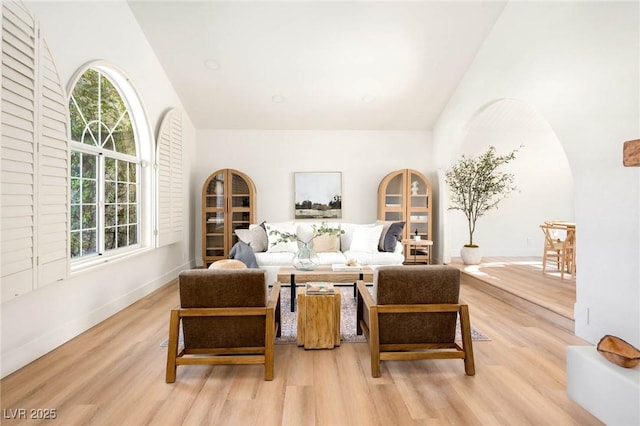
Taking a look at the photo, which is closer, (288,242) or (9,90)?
(9,90)

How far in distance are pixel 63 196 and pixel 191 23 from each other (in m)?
2.57

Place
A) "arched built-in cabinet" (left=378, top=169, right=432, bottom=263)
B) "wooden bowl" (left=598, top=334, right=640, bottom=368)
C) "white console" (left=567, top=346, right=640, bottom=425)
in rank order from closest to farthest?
"white console" (left=567, top=346, right=640, bottom=425) < "wooden bowl" (left=598, top=334, right=640, bottom=368) < "arched built-in cabinet" (left=378, top=169, right=432, bottom=263)

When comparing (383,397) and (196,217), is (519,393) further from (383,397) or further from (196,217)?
(196,217)

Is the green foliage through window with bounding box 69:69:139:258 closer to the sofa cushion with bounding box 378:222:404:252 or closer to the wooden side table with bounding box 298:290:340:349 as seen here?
the wooden side table with bounding box 298:290:340:349

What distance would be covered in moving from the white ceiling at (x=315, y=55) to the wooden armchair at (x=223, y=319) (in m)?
3.29

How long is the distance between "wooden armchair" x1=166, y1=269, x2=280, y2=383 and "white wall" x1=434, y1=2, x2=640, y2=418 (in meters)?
2.55

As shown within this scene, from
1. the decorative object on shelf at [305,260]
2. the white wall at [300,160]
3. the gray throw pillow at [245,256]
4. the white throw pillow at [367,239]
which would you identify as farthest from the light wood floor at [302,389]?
the white wall at [300,160]

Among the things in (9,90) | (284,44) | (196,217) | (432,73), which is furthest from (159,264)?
(432,73)

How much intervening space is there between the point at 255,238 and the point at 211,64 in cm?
250

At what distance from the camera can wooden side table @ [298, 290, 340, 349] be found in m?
2.61

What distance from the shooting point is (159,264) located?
4695mm

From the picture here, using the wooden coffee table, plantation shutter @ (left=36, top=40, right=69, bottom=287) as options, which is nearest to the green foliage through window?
plantation shutter @ (left=36, top=40, right=69, bottom=287)

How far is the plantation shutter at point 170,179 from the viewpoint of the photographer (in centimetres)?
451

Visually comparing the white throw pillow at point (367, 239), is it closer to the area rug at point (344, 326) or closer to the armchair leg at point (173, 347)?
the area rug at point (344, 326)
